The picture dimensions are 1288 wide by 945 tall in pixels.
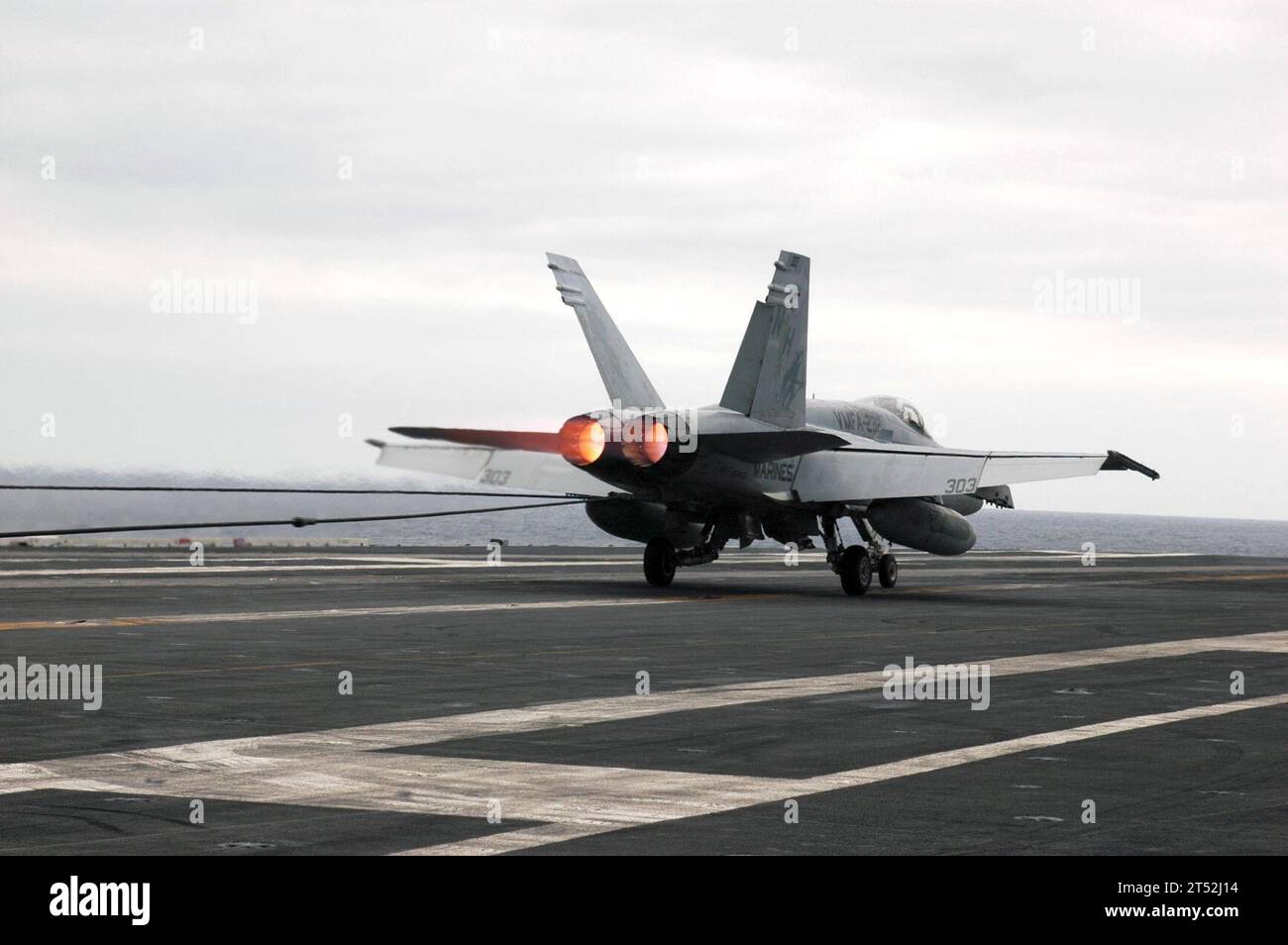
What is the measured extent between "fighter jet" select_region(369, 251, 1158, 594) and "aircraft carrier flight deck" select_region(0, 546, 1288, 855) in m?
3.39

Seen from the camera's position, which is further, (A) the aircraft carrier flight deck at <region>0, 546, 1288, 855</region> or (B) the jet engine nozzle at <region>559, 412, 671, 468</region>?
(B) the jet engine nozzle at <region>559, 412, 671, 468</region>

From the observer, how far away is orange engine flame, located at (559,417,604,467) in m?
32.0

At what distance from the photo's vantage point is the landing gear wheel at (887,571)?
39709 mm

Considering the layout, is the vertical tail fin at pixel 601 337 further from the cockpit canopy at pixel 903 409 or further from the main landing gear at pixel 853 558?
the cockpit canopy at pixel 903 409

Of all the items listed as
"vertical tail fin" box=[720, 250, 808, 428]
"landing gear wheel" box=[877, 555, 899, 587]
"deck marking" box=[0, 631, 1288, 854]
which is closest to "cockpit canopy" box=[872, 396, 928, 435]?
"landing gear wheel" box=[877, 555, 899, 587]

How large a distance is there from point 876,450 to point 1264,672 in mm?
16318

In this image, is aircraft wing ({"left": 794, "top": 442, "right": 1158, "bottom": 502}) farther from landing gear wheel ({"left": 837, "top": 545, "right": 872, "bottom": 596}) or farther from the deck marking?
the deck marking

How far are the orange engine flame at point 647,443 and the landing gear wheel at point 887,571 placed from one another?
8936 mm

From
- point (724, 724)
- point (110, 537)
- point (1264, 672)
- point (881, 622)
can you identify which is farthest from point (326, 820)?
point (110, 537)

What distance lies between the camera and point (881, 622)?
98.4ft

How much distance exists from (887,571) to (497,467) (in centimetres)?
1024

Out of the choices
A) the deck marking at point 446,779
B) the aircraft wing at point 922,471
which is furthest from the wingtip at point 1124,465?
the deck marking at point 446,779

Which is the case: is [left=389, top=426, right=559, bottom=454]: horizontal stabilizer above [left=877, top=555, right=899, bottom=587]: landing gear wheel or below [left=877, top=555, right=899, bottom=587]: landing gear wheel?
above

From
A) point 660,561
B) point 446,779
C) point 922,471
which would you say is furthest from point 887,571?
point 446,779
